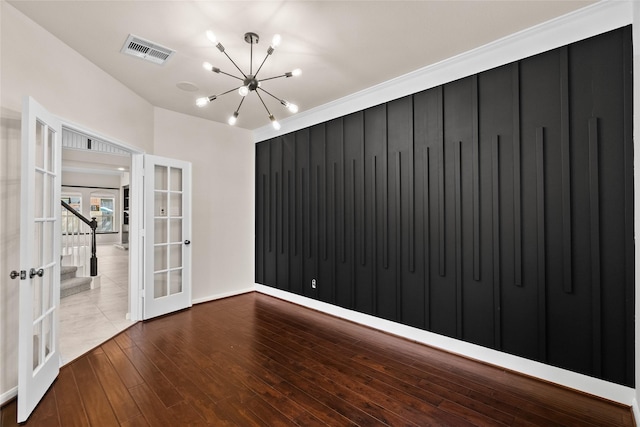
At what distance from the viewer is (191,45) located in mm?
2736

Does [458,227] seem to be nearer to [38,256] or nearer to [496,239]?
[496,239]

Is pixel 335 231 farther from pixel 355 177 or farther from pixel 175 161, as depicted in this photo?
pixel 175 161

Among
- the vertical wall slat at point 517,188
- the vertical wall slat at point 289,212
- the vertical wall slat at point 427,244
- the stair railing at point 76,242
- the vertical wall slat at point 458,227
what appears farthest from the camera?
the stair railing at point 76,242

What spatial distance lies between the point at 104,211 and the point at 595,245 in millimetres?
14215

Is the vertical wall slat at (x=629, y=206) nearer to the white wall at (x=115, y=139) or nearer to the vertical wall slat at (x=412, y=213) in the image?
the vertical wall slat at (x=412, y=213)

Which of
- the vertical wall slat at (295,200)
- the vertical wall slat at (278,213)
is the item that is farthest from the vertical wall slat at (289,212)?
the vertical wall slat at (278,213)

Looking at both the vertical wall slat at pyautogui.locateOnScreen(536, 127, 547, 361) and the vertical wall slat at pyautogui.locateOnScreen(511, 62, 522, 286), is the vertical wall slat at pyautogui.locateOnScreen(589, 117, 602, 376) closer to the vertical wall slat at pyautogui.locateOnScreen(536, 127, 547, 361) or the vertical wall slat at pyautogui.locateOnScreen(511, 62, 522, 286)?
the vertical wall slat at pyautogui.locateOnScreen(536, 127, 547, 361)

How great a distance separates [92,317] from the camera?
13.0ft

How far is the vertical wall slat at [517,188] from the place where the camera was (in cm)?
259

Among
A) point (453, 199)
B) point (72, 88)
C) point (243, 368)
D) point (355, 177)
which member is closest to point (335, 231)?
point (355, 177)

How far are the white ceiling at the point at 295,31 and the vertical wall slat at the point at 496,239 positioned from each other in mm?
1013

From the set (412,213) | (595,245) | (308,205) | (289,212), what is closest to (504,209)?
(595,245)

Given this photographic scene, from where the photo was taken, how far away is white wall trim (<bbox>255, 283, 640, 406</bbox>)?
219 cm

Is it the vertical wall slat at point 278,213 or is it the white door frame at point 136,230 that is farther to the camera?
the vertical wall slat at point 278,213
